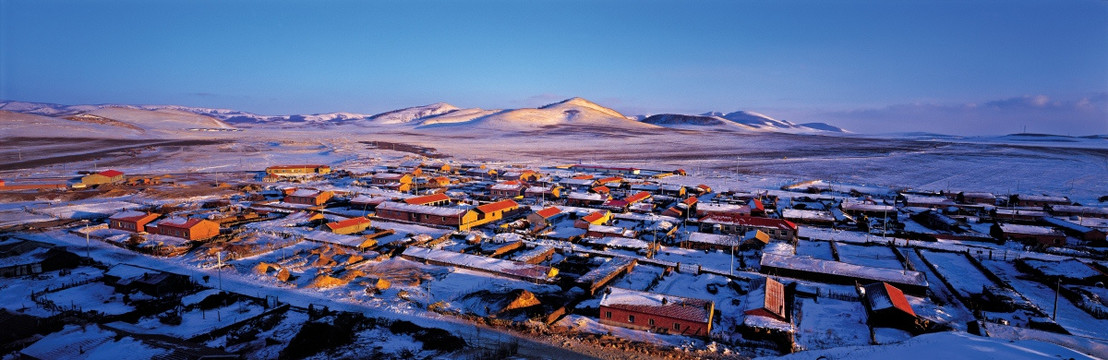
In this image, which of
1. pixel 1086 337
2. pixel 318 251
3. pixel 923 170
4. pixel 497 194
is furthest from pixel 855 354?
pixel 923 170

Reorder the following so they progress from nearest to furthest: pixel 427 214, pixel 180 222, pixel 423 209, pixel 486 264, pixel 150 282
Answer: pixel 150 282, pixel 486 264, pixel 180 222, pixel 427 214, pixel 423 209

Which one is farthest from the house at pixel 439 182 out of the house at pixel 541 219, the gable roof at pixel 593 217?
the gable roof at pixel 593 217

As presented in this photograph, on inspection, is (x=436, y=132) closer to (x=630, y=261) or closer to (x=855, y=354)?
(x=630, y=261)

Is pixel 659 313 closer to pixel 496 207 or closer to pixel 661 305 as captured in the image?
pixel 661 305

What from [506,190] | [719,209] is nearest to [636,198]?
[719,209]

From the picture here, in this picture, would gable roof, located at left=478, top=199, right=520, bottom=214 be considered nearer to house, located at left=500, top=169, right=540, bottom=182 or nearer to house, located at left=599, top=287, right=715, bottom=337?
house, located at left=599, top=287, right=715, bottom=337

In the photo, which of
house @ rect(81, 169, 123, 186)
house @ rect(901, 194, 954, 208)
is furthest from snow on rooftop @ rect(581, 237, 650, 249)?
house @ rect(81, 169, 123, 186)
